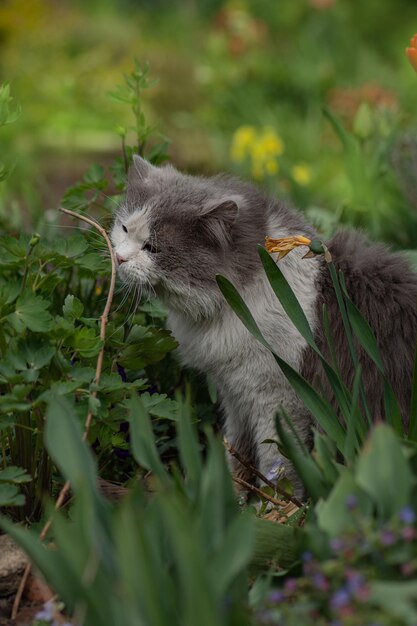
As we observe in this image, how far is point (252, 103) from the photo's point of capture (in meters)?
6.50

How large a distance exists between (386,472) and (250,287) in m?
1.07

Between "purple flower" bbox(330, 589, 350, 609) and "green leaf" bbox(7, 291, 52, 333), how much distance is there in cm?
92

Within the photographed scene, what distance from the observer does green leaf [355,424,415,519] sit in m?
1.45

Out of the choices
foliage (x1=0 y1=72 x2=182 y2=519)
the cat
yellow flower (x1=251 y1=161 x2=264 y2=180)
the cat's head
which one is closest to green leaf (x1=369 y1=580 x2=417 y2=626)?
foliage (x1=0 y1=72 x2=182 y2=519)

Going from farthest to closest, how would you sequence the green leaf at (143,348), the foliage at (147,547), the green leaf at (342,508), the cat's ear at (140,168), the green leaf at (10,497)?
1. the cat's ear at (140,168)
2. the green leaf at (143,348)
3. the green leaf at (10,497)
4. the green leaf at (342,508)
5. the foliage at (147,547)

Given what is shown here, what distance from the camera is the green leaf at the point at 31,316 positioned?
194 cm

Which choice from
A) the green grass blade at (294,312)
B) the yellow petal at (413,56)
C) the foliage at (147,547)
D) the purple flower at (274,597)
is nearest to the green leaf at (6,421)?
the foliage at (147,547)

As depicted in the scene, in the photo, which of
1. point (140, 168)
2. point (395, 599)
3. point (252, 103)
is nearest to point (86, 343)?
point (140, 168)

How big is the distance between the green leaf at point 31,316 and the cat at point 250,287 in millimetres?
414

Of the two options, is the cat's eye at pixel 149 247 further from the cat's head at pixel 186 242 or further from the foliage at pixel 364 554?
the foliage at pixel 364 554

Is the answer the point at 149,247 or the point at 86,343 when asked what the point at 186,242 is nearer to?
the point at 149,247

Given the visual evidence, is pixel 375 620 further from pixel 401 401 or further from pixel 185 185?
pixel 185 185

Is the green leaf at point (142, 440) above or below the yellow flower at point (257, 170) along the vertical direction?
above

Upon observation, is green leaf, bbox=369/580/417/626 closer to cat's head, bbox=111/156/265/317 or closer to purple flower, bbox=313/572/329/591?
purple flower, bbox=313/572/329/591
